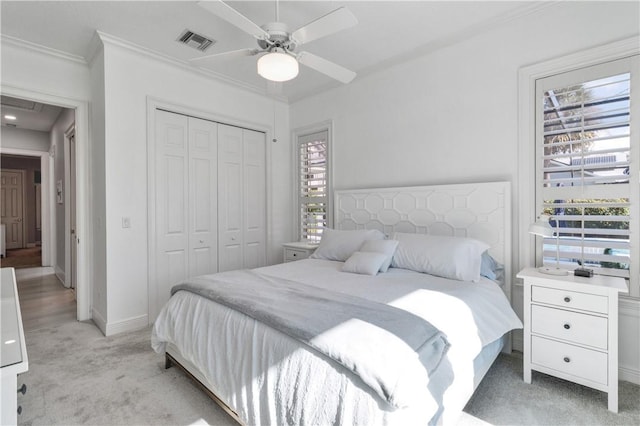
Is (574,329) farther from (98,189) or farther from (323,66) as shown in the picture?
(98,189)

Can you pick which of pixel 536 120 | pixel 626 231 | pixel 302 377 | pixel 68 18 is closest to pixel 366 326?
pixel 302 377

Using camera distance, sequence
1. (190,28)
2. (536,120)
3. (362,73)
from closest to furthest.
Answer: (536,120)
(190,28)
(362,73)

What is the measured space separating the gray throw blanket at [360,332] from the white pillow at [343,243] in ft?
3.87

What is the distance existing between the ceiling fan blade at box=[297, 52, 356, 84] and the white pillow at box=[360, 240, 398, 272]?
1.40 m

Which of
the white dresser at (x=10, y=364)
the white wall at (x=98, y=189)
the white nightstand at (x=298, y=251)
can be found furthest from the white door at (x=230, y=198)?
the white dresser at (x=10, y=364)


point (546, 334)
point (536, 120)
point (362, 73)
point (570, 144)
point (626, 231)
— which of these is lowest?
point (546, 334)

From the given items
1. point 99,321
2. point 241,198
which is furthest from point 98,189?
point 241,198

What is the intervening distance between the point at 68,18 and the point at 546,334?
4385 millimetres

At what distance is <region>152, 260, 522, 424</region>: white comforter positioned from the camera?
1.22 metres

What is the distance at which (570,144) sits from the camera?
7.88ft

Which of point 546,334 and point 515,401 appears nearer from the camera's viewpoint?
point 515,401

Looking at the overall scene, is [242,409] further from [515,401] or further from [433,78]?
[433,78]

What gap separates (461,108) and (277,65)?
1.87 meters

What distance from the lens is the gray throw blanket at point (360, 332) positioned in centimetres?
116
